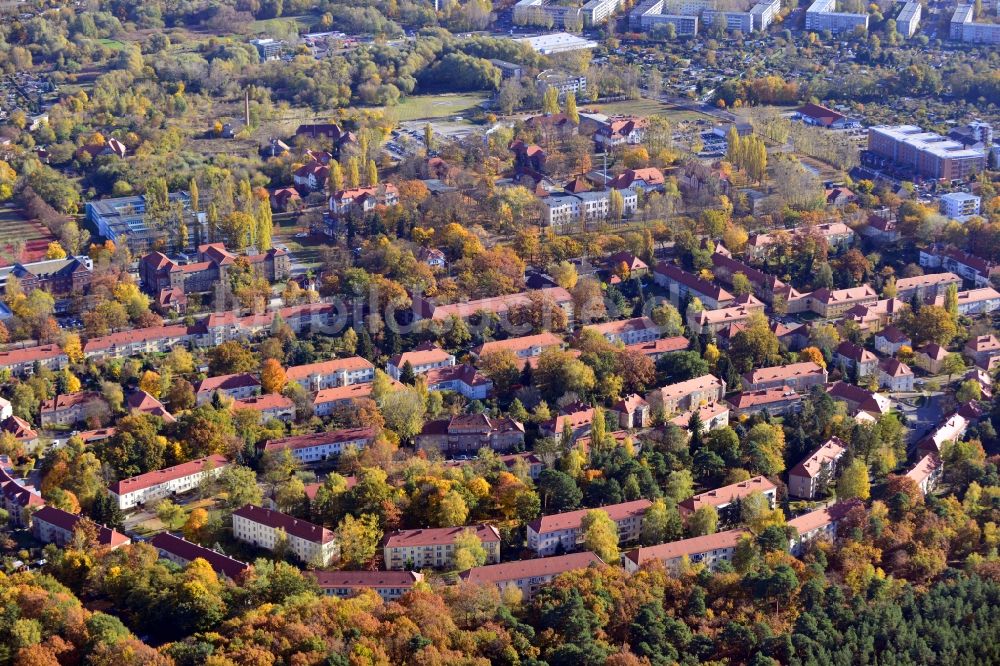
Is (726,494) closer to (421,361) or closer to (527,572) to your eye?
(527,572)

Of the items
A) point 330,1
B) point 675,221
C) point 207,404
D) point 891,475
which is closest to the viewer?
point 891,475

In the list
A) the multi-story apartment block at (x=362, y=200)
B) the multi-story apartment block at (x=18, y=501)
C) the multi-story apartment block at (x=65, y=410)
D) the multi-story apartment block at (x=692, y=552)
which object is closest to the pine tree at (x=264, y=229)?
the multi-story apartment block at (x=362, y=200)

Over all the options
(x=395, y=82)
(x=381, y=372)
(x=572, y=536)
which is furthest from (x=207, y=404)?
(x=395, y=82)

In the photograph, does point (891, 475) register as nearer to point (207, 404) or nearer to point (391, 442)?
point (391, 442)

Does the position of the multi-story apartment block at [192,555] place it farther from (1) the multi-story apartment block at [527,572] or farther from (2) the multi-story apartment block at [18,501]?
(1) the multi-story apartment block at [527,572]

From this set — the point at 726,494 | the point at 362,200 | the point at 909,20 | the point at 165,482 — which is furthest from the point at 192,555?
the point at 909,20

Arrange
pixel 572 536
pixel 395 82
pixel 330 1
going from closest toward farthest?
pixel 572 536 → pixel 395 82 → pixel 330 1

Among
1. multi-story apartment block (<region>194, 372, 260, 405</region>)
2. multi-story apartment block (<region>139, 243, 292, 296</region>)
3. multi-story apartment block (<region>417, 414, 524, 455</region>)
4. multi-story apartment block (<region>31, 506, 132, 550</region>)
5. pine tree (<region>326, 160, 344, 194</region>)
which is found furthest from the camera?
pine tree (<region>326, 160, 344, 194</region>)

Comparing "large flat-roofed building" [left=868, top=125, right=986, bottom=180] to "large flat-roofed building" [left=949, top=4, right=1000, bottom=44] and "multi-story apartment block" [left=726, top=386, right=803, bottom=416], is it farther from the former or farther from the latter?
"multi-story apartment block" [left=726, top=386, right=803, bottom=416]

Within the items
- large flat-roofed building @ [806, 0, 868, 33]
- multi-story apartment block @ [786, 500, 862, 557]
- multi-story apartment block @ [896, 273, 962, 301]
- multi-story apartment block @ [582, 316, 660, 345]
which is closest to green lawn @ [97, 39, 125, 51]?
large flat-roofed building @ [806, 0, 868, 33]
